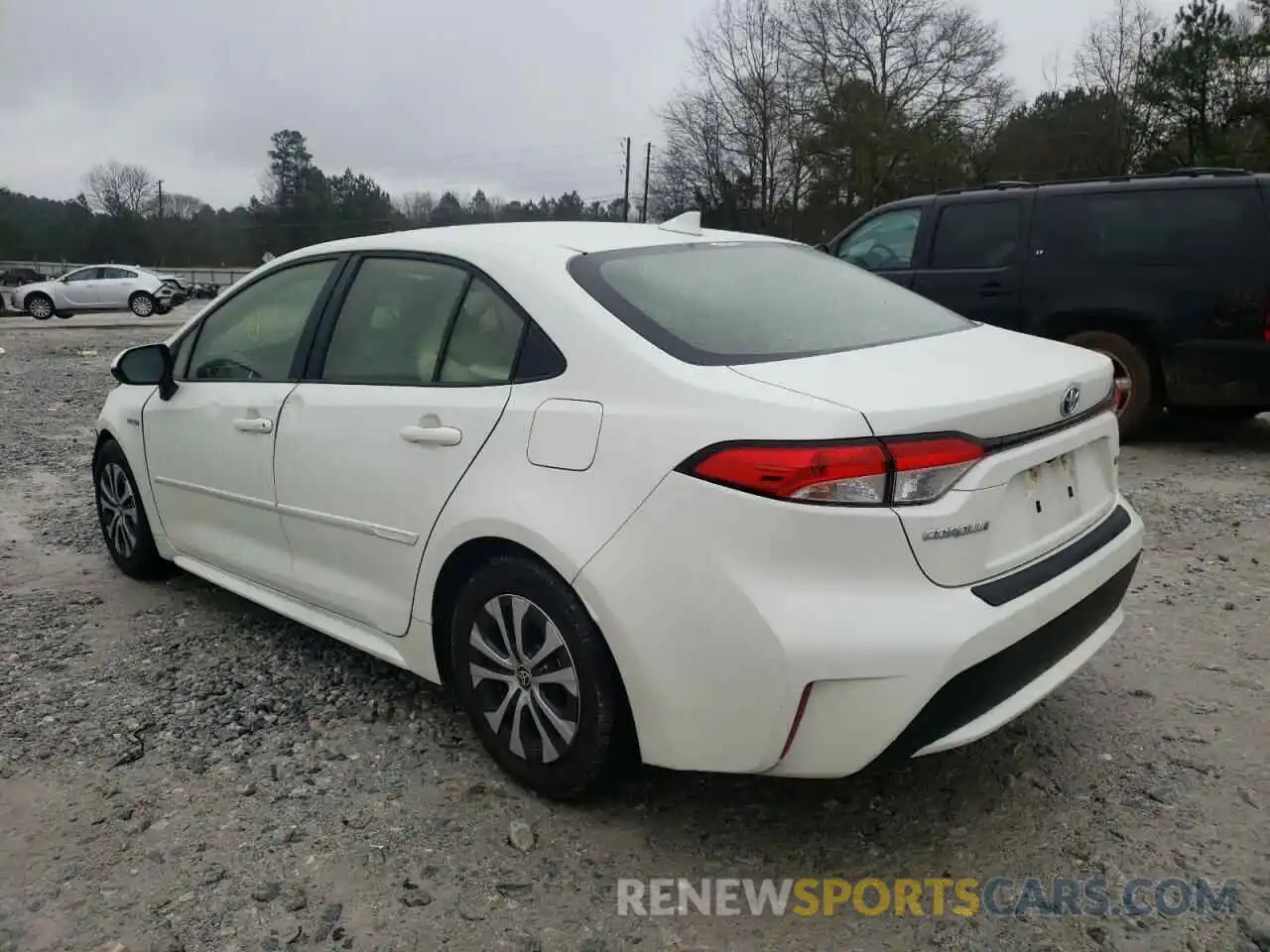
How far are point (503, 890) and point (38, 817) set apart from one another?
1321 millimetres

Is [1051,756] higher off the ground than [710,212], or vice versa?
[710,212]

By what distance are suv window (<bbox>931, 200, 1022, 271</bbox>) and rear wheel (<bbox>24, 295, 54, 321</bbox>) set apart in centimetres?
2686

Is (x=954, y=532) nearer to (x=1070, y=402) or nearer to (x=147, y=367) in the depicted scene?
(x=1070, y=402)

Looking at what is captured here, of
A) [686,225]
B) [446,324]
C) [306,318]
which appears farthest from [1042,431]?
[306,318]

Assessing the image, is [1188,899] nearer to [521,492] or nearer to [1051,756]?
[1051,756]

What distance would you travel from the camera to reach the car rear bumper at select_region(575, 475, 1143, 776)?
2.12 m

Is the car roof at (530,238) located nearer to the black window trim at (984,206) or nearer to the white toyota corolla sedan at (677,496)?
the white toyota corolla sedan at (677,496)

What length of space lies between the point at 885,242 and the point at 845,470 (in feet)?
21.7

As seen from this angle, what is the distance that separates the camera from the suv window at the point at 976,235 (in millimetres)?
7477

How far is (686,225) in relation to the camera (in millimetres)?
3477

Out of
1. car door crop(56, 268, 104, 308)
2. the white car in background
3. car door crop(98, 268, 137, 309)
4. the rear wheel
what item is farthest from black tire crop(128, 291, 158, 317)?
the rear wheel

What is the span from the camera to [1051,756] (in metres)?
2.91

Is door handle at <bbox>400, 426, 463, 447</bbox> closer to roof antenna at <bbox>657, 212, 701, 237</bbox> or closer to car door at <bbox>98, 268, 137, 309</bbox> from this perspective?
roof antenna at <bbox>657, 212, 701, 237</bbox>

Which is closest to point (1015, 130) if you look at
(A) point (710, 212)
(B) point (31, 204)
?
(A) point (710, 212)
